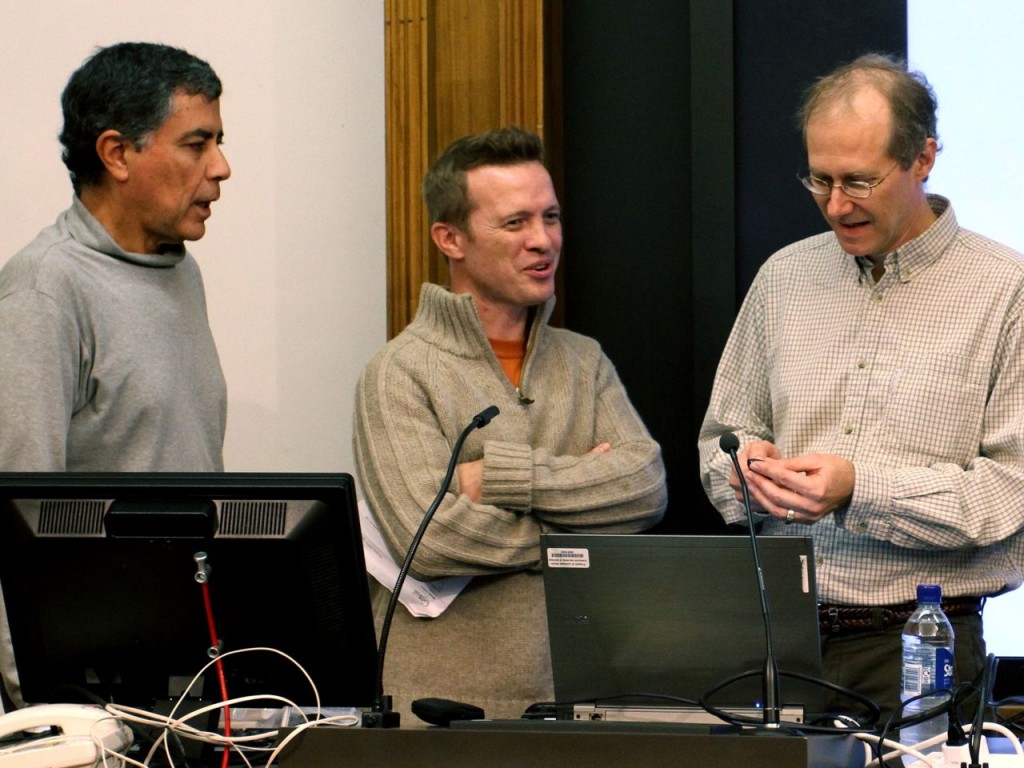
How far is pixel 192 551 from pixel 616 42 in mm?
1859

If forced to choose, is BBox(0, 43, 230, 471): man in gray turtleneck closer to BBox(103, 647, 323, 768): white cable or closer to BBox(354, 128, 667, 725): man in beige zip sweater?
BBox(354, 128, 667, 725): man in beige zip sweater

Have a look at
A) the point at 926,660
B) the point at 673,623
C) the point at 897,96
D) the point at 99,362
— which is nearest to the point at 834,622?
the point at 926,660

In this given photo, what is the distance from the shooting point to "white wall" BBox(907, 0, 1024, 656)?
2.94 m

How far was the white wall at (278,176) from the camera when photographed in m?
3.20

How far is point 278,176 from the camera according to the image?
328cm

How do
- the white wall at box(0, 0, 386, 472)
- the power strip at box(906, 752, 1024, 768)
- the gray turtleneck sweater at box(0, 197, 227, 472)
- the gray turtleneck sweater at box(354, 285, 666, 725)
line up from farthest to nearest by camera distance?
the white wall at box(0, 0, 386, 472) < the gray turtleneck sweater at box(354, 285, 666, 725) < the gray turtleneck sweater at box(0, 197, 227, 472) < the power strip at box(906, 752, 1024, 768)

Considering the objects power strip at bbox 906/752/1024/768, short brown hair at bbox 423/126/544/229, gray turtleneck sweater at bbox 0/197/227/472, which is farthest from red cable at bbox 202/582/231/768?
short brown hair at bbox 423/126/544/229

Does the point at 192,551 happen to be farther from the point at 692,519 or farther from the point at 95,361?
the point at 692,519

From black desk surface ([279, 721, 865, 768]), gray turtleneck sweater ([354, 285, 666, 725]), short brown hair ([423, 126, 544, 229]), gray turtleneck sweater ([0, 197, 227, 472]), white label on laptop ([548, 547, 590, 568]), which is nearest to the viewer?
black desk surface ([279, 721, 865, 768])

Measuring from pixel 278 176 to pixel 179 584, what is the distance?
1.72 m

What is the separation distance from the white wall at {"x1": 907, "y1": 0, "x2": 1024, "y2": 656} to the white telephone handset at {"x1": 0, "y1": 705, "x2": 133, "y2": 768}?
2000 millimetres

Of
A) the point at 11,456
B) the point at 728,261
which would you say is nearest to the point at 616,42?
the point at 728,261

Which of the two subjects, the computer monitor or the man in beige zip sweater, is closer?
the computer monitor

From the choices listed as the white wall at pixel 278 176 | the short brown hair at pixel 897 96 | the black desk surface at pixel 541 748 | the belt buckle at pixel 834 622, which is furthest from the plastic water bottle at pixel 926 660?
the white wall at pixel 278 176
